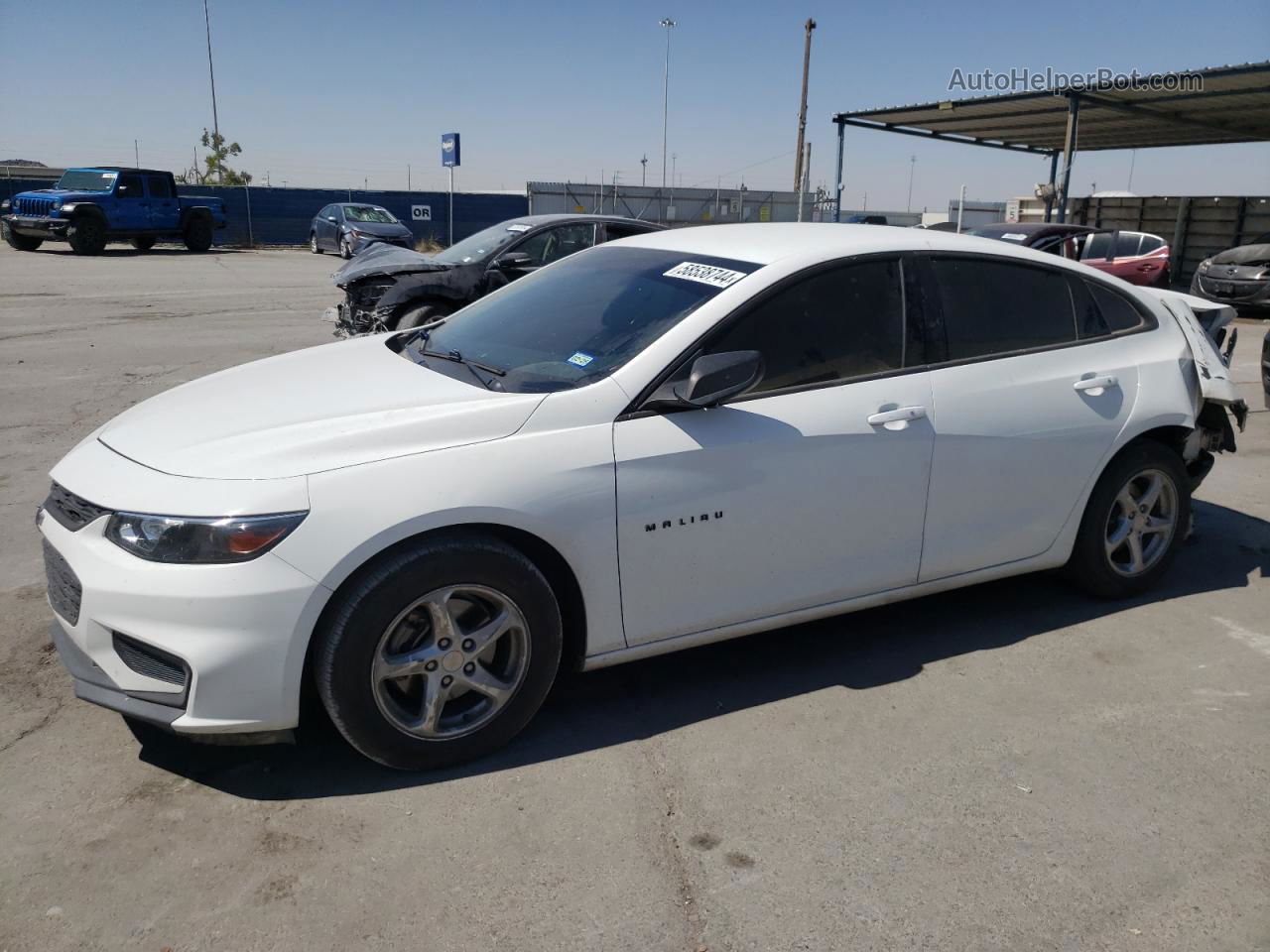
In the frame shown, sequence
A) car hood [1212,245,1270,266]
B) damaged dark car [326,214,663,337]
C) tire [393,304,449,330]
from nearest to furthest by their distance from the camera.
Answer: tire [393,304,449,330]
damaged dark car [326,214,663,337]
car hood [1212,245,1270,266]

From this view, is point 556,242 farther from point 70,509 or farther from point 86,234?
point 86,234

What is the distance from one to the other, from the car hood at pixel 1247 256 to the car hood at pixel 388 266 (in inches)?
524

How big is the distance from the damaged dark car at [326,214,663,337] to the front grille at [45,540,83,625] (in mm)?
6193

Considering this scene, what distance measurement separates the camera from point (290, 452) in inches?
113

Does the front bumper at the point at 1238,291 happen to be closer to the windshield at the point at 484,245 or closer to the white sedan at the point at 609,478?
the windshield at the point at 484,245

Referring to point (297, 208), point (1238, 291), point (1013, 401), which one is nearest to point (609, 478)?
point (1013, 401)

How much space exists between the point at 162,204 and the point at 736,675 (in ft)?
88.2

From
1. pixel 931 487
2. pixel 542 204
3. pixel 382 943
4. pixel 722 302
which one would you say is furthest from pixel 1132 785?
pixel 542 204

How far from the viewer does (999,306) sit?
400 cm

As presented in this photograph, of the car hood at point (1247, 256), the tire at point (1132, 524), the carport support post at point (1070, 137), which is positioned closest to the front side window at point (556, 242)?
the tire at point (1132, 524)

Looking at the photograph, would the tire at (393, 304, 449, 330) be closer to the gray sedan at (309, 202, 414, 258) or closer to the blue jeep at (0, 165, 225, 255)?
the gray sedan at (309, 202, 414, 258)

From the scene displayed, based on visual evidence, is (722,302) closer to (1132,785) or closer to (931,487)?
(931,487)

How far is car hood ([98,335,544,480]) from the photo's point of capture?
2.87 m

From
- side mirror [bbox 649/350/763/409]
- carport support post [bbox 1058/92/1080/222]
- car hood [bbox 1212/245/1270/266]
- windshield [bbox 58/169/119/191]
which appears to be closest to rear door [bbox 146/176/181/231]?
windshield [bbox 58/169/119/191]
